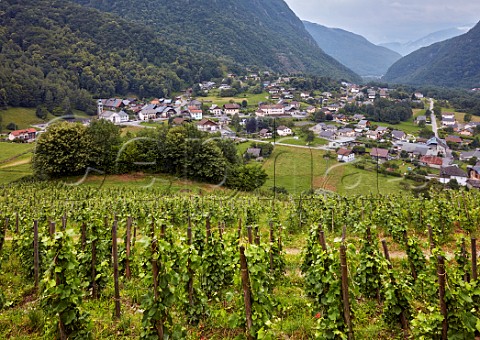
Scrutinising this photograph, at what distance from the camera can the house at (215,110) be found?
3187 inches

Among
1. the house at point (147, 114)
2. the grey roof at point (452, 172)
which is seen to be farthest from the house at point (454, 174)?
the house at point (147, 114)

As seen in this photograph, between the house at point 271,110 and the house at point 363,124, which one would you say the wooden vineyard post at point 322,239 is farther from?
the house at point 271,110

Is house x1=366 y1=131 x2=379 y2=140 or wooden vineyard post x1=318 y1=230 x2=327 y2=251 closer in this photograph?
wooden vineyard post x1=318 y1=230 x2=327 y2=251

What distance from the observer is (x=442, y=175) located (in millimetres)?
45094

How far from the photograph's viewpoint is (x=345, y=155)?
4725 centimetres

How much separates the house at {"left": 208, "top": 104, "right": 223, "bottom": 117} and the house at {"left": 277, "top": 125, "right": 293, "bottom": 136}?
821 inches

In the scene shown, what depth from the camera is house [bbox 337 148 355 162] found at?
4678cm

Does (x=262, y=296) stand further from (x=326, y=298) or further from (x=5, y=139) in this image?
(x=5, y=139)

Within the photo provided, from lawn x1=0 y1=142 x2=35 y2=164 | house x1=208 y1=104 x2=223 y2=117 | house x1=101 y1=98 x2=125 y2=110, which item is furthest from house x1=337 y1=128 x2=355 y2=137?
lawn x1=0 y1=142 x2=35 y2=164

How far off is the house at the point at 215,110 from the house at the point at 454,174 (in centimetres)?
4917

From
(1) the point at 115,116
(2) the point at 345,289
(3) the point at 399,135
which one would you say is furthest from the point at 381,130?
(2) the point at 345,289

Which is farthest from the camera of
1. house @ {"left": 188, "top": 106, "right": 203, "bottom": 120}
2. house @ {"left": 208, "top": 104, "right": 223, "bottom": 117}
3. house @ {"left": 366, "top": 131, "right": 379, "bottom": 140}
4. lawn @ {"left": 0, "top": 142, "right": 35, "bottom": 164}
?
house @ {"left": 208, "top": 104, "right": 223, "bottom": 117}

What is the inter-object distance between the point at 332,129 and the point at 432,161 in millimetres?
20168

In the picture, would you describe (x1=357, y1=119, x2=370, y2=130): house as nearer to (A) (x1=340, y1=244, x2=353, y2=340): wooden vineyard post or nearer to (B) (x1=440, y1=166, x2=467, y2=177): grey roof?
(B) (x1=440, y1=166, x2=467, y2=177): grey roof
